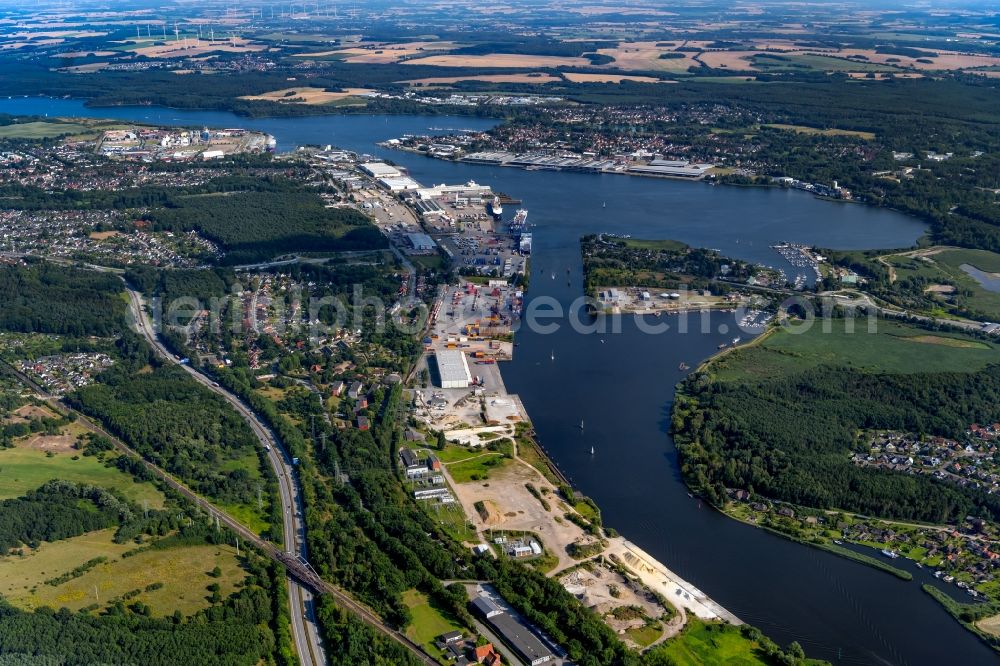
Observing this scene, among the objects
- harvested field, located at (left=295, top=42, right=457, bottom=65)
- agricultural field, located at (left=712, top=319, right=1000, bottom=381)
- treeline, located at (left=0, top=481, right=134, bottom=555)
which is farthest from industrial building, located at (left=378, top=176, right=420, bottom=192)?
harvested field, located at (left=295, top=42, right=457, bottom=65)

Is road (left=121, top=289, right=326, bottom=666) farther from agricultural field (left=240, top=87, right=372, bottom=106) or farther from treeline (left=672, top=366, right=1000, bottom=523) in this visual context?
agricultural field (left=240, top=87, right=372, bottom=106)

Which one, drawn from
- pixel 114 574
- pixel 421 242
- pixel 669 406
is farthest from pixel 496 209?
pixel 114 574

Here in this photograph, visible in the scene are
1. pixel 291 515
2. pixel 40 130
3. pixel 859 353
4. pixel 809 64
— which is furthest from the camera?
pixel 809 64

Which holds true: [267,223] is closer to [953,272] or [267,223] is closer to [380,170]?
[380,170]

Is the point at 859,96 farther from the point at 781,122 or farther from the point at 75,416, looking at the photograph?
the point at 75,416

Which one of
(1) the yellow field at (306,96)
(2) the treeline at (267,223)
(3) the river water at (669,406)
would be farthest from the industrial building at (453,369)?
(1) the yellow field at (306,96)

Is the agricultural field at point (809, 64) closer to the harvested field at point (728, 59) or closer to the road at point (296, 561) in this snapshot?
the harvested field at point (728, 59)
